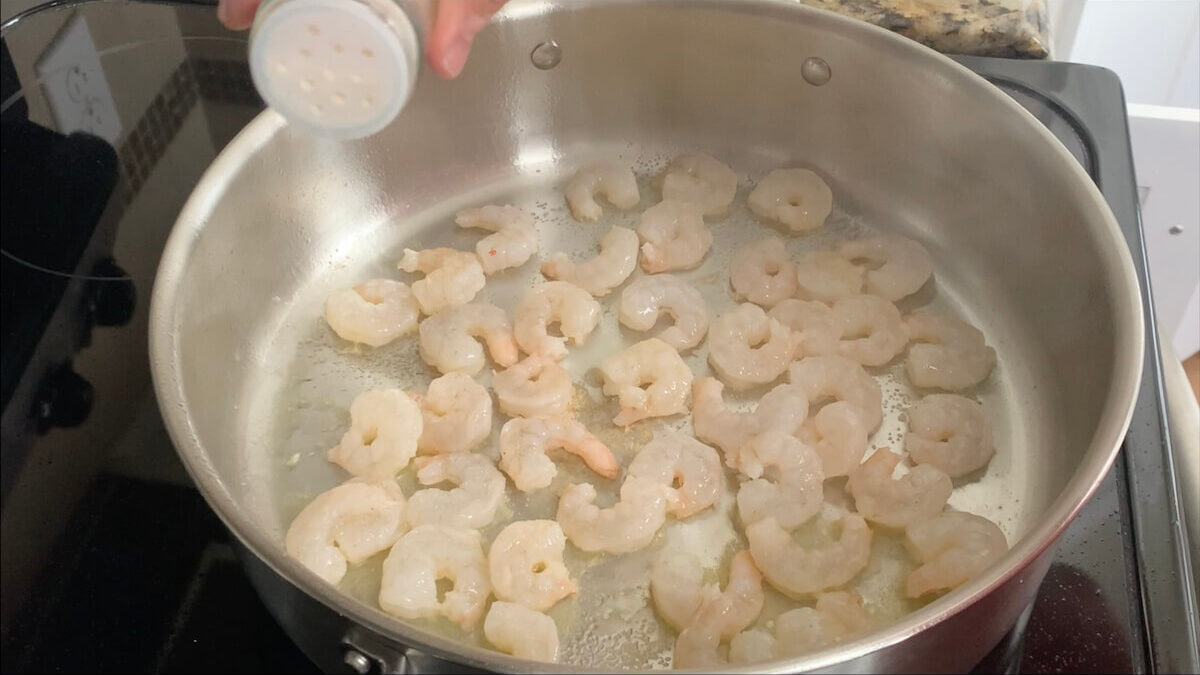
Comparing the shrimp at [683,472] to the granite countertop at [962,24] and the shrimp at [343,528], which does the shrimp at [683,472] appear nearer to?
the shrimp at [343,528]

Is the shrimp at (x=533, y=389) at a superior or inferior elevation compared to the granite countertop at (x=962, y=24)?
inferior

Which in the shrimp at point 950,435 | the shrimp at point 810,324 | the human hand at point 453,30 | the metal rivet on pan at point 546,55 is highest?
the human hand at point 453,30

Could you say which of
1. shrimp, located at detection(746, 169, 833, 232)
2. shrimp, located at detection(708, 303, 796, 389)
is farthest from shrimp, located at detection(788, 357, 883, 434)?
shrimp, located at detection(746, 169, 833, 232)

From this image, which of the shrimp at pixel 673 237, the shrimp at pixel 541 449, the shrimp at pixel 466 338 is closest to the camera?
the shrimp at pixel 541 449

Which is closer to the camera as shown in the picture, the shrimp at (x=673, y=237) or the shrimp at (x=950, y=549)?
the shrimp at (x=950, y=549)

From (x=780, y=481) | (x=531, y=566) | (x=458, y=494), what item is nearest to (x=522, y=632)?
(x=531, y=566)

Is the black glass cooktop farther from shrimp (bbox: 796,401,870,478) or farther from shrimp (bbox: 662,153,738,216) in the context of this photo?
shrimp (bbox: 662,153,738,216)

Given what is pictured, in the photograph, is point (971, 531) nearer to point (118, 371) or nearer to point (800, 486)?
point (800, 486)

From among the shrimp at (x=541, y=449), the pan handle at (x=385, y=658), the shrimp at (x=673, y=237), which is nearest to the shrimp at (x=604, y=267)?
the shrimp at (x=673, y=237)
